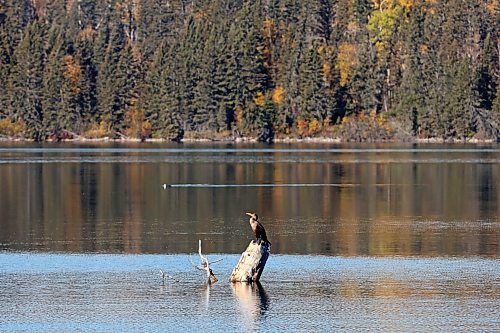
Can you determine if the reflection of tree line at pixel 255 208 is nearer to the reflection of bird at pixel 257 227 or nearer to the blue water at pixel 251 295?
the blue water at pixel 251 295

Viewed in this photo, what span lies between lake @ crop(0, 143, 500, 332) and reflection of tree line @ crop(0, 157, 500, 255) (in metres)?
0.08

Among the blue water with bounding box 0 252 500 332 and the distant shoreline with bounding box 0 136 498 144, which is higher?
the distant shoreline with bounding box 0 136 498 144

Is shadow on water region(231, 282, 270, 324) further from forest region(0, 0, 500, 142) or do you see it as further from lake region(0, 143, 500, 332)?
forest region(0, 0, 500, 142)

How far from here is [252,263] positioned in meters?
29.8

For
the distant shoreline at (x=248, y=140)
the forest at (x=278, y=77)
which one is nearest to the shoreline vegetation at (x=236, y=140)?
the distant shoreline at (x=248, y=140)

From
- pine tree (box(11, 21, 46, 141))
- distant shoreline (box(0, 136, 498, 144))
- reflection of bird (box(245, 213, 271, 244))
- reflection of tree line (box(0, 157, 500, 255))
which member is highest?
pine tree (box(11, 21, 46, 141))

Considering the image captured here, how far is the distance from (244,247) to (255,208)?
46.2ft

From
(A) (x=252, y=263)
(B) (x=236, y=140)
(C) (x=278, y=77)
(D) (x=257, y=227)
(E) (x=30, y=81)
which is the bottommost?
(A) (x=252, y=263)

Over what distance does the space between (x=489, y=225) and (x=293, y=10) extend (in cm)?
11576

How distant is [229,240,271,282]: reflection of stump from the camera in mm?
29375

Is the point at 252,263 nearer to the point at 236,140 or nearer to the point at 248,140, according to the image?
the point at 236,140

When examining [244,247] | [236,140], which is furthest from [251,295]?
[236,140]

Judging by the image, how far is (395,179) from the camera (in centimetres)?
7031

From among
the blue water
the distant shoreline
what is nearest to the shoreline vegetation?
the distant shoreline
